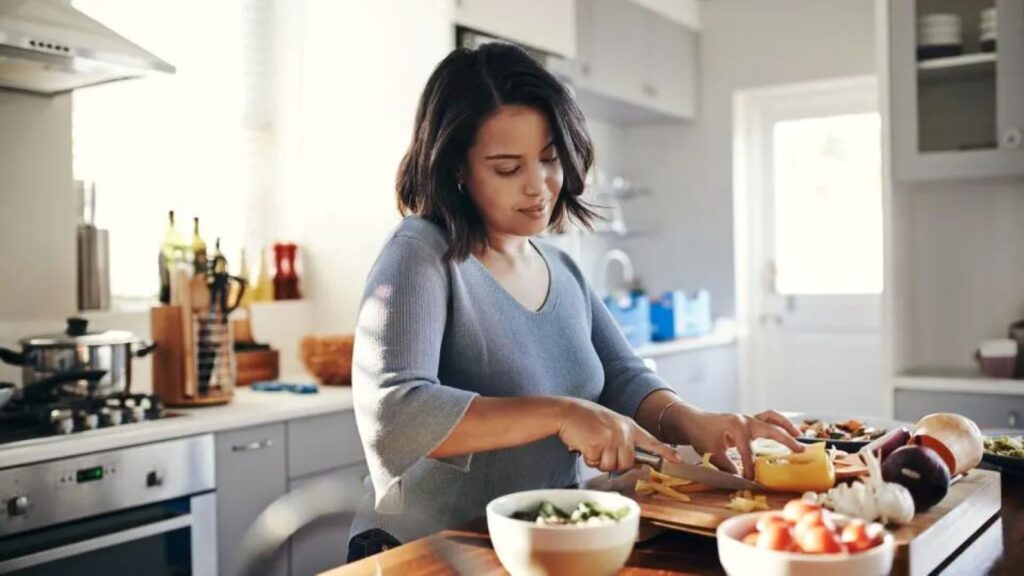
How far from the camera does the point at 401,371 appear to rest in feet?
3.92

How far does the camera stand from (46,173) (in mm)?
2676

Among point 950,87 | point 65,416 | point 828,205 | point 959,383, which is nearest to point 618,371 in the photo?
point 65,416

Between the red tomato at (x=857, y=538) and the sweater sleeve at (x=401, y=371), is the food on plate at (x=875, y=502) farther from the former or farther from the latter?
the sweater sleeve at (x=401, y=371)

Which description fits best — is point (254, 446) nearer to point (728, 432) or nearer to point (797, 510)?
point (728, 432)

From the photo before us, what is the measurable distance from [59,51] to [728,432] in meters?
1.75

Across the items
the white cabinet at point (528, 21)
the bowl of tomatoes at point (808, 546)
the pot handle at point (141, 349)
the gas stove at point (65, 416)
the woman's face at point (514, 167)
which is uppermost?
the white cabinet at point (528, 21)

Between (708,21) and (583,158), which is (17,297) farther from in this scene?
(708,21)

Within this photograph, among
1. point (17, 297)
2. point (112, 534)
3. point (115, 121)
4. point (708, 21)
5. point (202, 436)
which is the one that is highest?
point (708, 21)

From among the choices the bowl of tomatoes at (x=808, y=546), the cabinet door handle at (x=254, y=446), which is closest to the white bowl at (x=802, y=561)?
the bowl of tomatoes at (x=808, y=546)

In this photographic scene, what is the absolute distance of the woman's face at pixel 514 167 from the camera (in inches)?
54.1

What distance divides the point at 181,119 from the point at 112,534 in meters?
1.55

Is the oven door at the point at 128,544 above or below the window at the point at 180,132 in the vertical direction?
below

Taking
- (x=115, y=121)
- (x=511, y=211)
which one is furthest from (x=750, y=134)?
(x=511, y=211)

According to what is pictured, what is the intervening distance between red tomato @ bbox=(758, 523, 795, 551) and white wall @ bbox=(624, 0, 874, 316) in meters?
4.00
